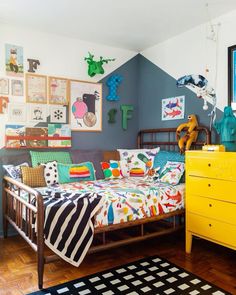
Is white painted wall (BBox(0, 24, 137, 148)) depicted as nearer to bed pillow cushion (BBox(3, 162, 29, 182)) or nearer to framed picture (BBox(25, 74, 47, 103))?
framed picture (BBox(25, 74, 47, 103))

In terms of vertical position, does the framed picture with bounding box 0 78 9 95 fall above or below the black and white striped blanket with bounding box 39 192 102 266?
above

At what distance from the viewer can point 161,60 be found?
3.63m

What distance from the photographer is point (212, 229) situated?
2391mm

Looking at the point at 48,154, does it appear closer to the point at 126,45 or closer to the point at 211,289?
the point at 126,45

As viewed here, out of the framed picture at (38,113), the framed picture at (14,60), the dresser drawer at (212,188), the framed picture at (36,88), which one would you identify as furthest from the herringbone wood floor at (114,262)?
the framed picture at (14,60)

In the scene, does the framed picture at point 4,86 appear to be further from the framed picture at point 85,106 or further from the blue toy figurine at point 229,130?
the blue toy figurine at point 229,130

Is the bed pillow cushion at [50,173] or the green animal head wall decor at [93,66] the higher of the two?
the green animal head wall decor at [93,66]

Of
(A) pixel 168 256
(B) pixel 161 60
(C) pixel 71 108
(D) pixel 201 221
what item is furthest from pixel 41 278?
(B) pixel 161 60

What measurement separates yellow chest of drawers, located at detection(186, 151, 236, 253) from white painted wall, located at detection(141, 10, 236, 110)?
79 cm

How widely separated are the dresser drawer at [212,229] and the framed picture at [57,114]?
1.81 meters

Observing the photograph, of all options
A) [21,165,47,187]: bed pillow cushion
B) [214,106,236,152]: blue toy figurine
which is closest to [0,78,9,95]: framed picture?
[21,165,47,187]: bed pillow cushion

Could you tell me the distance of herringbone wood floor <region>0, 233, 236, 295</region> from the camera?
2049 millimetres

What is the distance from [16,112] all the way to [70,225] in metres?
1.61

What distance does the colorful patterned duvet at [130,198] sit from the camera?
2.30m
